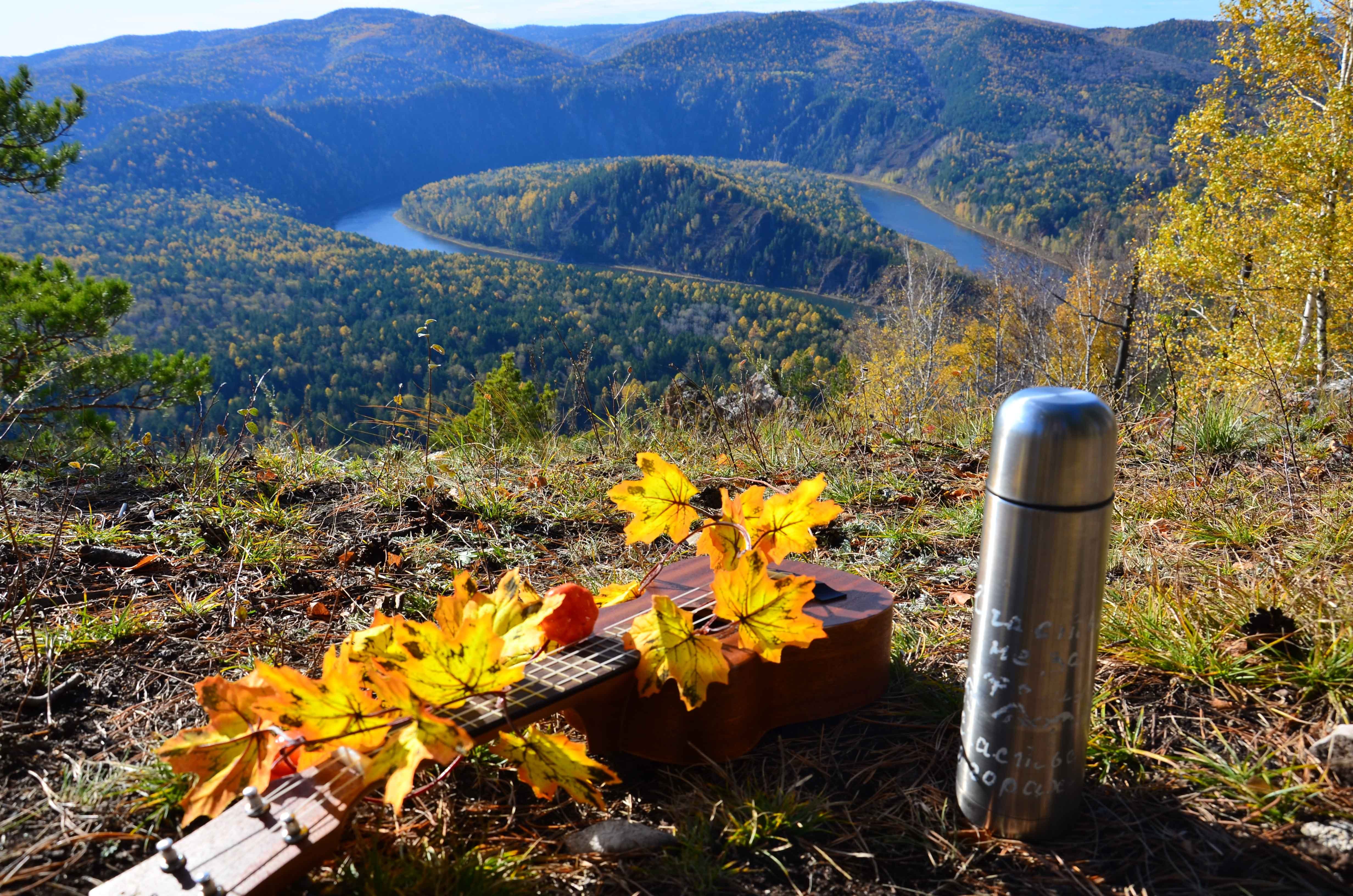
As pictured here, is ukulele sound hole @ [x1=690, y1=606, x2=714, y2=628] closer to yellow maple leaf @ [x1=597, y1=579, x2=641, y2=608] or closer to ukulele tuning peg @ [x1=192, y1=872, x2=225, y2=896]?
yellow maple leaf @ [x1=597, y1=579, x2=641, y2=608]

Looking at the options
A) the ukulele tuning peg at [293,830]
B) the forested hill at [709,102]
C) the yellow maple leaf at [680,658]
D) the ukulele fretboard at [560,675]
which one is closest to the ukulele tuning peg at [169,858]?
the ukulele tuning peg at [293,830]

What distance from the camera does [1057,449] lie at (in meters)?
0.95

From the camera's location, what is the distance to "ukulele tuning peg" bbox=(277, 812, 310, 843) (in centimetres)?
93

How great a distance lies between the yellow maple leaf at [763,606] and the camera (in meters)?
1.20

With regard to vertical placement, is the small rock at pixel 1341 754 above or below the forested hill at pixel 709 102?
below

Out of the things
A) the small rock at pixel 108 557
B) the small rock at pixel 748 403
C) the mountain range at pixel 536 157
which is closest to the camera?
the small rock at pixel 108 557

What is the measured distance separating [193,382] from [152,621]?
6590 millimetres

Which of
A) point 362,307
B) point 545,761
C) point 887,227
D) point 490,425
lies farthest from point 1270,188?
point 887,227

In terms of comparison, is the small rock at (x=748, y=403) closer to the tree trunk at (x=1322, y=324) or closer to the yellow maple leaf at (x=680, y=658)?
the yellow maple leaf at (x=680, y=658)

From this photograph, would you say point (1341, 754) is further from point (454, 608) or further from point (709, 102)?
point (709, 102)

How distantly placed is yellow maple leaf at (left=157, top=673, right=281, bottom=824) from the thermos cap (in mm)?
1027

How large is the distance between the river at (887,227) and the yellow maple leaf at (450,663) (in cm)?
5418

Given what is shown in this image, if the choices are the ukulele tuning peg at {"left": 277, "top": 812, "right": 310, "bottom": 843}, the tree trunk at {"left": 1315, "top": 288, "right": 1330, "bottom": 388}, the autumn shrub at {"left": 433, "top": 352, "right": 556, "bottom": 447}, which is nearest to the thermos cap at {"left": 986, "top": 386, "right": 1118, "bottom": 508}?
the ukulele tuning peg at {"left": 277, "top": 812, "right": 310, "bottom": 843}

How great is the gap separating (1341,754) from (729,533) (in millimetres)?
1014
